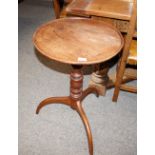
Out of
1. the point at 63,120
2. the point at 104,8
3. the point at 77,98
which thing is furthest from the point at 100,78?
the point at 104,8

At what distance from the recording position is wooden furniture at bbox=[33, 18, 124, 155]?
3.76 ft

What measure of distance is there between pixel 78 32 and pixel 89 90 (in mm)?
556

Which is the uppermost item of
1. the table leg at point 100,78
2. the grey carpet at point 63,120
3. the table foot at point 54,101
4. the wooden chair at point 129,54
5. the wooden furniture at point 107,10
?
the wooden furniture at point 107,10

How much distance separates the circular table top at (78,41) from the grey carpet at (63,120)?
26.5 inches

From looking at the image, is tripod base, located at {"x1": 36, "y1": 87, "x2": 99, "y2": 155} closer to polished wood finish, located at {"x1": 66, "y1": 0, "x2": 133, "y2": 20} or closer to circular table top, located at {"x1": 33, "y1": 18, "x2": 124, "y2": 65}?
circular table top, located at {"x1": 33, "y1": 18, "x2": 124, "y2": 65}

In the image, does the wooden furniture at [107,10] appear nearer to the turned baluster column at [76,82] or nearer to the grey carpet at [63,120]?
the turned baluster column at [76,82]

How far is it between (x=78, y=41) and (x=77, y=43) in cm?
2

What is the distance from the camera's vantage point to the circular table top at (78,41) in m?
1.14

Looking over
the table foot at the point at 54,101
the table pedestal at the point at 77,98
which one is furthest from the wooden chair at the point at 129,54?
the table foot at the point at 54,101

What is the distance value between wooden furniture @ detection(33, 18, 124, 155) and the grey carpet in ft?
0.51

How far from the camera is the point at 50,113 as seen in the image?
5.53 feet

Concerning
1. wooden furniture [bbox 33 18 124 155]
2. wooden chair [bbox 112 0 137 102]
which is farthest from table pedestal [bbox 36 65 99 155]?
wooden chair [bbox 112 0 137 102]

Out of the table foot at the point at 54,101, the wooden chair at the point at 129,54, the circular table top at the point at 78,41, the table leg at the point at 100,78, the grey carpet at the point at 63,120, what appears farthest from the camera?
the table leg at the point at 100,78
